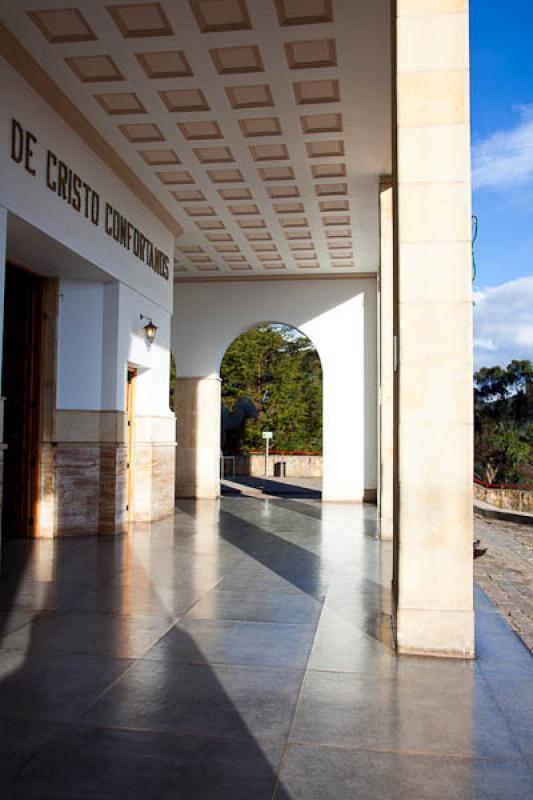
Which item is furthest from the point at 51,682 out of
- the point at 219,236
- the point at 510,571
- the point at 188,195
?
the point at 219,236

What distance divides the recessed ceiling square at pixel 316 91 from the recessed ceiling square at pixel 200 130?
1.20m

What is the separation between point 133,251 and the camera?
10672 mm

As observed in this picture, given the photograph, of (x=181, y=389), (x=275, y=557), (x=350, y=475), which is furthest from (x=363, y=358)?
(x=275, y=557)

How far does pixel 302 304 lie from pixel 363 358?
183cm

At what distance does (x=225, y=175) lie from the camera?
10.5 metres

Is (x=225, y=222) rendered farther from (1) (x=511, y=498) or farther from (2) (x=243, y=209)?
(1) (x=511, y=498)

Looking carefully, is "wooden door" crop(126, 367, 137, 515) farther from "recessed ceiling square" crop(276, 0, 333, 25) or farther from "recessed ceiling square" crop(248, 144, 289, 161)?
"recessed ceiling square" crop(276, 0, 333, 25)

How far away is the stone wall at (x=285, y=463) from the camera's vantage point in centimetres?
2831

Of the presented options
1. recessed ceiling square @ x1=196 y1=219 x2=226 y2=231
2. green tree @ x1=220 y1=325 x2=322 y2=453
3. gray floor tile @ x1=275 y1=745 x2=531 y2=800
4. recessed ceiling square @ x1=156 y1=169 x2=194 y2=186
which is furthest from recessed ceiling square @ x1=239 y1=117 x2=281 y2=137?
green tree @ x1=220 y1=325 x2=322 y2=453

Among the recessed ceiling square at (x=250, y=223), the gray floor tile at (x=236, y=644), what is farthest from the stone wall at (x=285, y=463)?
the gray floor tile at (x=236, y=644)

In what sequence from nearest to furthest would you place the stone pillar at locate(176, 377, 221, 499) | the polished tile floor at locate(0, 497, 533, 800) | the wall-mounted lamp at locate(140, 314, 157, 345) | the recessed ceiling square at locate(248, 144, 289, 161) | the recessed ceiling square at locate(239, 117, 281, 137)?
the polished tile floor at locate(0, 497, 533, 800) → the recessed ceiling square at locate(239, 117, 281, 137) → the recessed ceiling square at locate(248, 144, 289, 161) → the wall-mounted lamp at locate(140, 314, 157, 345) → the stone pillar at locate(176, 377, 221, 499)

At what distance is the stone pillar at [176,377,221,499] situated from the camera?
16188 millimetres

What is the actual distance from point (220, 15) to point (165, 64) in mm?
1019

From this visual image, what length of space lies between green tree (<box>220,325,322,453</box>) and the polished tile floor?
25.7 m
